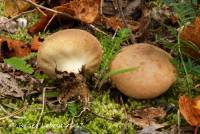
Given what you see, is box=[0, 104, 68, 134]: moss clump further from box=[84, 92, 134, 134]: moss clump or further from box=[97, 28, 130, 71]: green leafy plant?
box=[97, 28, 130, 71]: green leafy plant

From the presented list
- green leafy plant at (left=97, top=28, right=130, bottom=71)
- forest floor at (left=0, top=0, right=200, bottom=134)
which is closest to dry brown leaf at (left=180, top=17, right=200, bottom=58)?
forest floor at (left=0, top=0, right=200, bottom=134)

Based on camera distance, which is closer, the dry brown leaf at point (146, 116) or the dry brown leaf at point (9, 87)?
the dry brown leaf at point (146, 116)

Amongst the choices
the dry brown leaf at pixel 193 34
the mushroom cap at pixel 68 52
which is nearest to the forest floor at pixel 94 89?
the dry brown leaf at pixel 193 34

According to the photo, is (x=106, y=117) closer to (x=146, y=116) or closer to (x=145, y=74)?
(x=146, y=116)

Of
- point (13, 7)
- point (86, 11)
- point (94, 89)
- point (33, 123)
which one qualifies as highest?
point (13, 7)

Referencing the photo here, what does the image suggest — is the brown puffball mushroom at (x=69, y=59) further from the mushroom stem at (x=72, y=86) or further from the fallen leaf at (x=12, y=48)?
the fallen leaf at (x=12, y=48)

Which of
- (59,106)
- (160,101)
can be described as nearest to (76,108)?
(59,106)

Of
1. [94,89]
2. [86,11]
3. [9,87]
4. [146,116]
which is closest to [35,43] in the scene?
[86,11]
